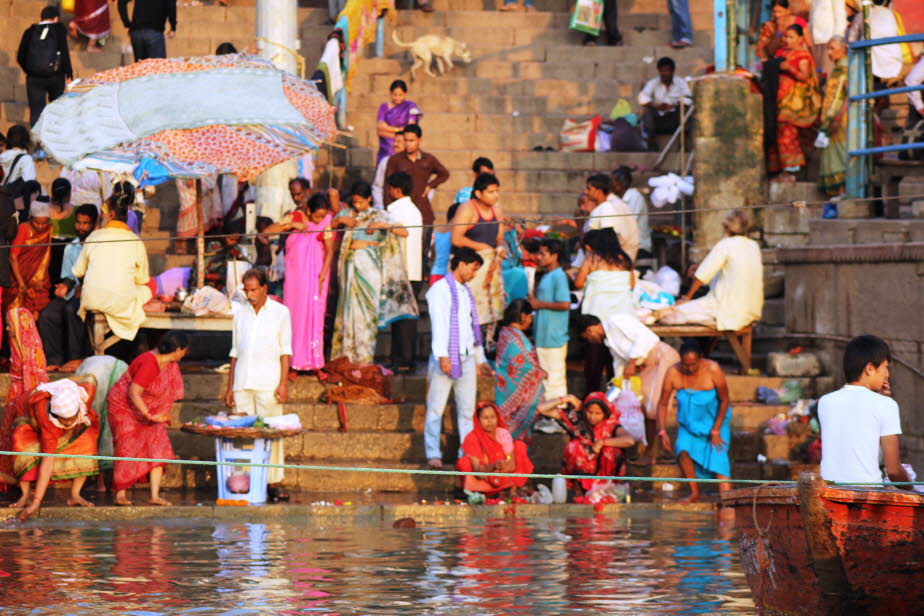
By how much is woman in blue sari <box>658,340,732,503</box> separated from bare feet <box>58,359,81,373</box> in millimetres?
4727

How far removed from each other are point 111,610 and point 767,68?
9.56 meters

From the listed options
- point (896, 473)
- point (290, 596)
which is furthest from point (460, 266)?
point (896, 473)

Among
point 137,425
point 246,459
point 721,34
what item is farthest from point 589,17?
point 137,425

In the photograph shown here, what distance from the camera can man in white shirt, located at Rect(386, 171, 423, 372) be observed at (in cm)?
1375

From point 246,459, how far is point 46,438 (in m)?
1.42

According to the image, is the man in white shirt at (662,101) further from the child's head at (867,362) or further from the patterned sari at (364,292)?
the child's head at (867,362)

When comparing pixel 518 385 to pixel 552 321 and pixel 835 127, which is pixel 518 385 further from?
pixel 835 127

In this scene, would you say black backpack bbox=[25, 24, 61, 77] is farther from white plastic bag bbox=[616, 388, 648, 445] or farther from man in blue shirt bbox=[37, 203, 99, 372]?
white plastic bag bbox=[616, 388, 648, 445]

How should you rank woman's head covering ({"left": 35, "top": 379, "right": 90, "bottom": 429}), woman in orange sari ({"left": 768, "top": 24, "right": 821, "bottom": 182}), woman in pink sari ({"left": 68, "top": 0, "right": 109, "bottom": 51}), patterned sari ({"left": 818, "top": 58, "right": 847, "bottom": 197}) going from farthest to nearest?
woman in pink sari ({"left": 68, "top": 0, "right": 109, "bottom": 51}) → woman in orange sari ({"left": 768, "top": 24, "right": 821, "bottom": 182}) → patterned sari ({"left": 818, "top": 58, "right": 847, "bottom": 197}) → woman's head covering ({"left": 35, "top": 379, "right": 90, "bottom": 429})

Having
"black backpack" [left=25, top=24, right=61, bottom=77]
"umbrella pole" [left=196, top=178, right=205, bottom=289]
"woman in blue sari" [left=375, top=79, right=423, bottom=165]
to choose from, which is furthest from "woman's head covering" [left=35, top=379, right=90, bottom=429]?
"black backpack" [left=25, top=24, right=61, bottom=77]

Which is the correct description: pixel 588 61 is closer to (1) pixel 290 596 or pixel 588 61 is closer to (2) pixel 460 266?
(2) pixel 460 266

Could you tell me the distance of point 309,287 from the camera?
13211 mm

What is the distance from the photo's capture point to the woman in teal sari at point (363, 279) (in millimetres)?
13328

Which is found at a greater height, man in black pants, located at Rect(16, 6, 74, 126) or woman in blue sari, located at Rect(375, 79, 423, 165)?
man in black pants, located at Rect(16, 6, 74, 126)
